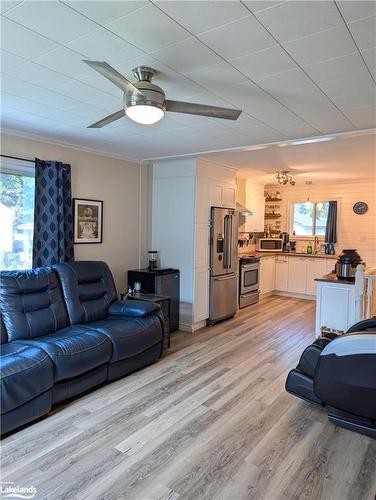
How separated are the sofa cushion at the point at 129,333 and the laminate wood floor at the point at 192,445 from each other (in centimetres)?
31

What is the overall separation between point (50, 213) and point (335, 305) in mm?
3749

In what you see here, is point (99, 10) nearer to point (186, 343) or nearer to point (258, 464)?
point (258, 464)

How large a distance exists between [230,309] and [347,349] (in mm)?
3395

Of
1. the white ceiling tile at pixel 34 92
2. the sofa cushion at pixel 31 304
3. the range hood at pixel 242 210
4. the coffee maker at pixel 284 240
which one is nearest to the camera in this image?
the white ceiling tile at pixel 34 92

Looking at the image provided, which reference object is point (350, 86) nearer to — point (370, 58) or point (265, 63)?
point (370, 58)

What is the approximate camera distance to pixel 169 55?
1963 millimetres

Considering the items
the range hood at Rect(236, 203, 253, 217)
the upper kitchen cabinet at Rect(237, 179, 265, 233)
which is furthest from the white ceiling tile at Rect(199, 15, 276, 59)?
the upper kitchen cabinet at Rect(237, 179, 265, 233)

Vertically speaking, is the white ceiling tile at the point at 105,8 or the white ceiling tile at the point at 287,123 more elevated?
the white ceiling tile at the point at 287,123

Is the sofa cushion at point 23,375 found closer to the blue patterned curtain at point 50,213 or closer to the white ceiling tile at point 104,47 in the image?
the blue patterned curtain at point 50,213

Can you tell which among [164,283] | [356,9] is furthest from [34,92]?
[164,283]

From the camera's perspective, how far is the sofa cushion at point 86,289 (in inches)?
141

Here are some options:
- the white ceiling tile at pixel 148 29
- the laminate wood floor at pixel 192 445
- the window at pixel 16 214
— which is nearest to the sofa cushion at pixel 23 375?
the laminate wood floor at pixel 192 445

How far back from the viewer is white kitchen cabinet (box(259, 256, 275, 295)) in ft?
23.0

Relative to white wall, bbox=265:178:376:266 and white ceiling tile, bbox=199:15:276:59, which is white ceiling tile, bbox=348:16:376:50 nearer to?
white ceiling tile, bbox=199:15:276:59
